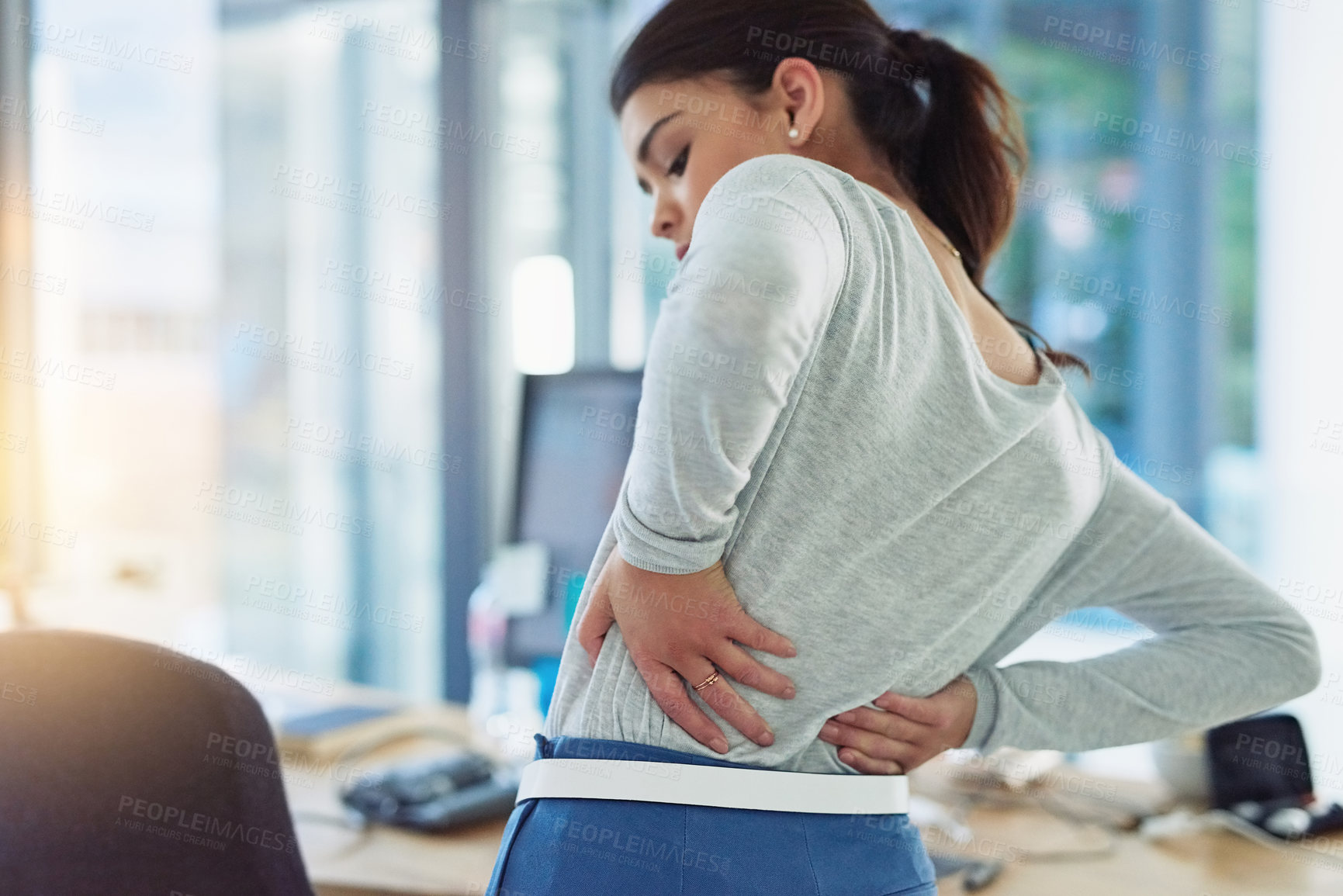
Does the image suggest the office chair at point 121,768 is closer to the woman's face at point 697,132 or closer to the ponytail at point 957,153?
the woman's face at point 697,132

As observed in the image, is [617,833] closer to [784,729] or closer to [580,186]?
[784,729]

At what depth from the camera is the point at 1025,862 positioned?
1322 millimetres

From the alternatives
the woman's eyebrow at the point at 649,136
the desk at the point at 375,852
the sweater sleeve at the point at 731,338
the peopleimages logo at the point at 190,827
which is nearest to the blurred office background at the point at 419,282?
the desk at the point at 375,852

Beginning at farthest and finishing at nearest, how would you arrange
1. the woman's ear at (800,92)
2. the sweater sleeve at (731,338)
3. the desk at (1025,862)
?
the desk at (1025,862)
the woman's ear at (800,92)
the sweater sleeve at (731,338)

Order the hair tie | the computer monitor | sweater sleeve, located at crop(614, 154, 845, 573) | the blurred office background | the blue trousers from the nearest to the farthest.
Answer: sweater sleeve, located at crop(614, 154, 845, 573), the blue trousers, the hair tie, the computer monitor, the blurred office background

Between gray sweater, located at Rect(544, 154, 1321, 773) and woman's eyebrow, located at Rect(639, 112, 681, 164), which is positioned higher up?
woman's eyebrow, located at Rect(639, 112, 681, 164)

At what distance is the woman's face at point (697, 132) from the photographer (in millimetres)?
804

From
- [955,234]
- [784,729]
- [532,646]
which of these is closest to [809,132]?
[955,234]

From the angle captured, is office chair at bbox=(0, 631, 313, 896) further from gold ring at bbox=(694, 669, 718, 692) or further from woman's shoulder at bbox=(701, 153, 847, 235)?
woman's shoulder at bbox=(701, 153, 847, 235)

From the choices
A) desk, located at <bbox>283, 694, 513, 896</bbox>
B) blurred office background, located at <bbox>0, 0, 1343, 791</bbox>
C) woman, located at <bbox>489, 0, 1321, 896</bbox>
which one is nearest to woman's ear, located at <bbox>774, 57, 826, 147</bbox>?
woman, located at <bbox>489, 0, 1321, 896</bbox>

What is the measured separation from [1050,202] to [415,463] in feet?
6.25

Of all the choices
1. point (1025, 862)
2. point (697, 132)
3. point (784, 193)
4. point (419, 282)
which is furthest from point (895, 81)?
point (419, 282)

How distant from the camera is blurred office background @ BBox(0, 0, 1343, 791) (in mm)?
2535

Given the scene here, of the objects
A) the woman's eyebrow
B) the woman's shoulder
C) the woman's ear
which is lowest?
the woman's shoulder
